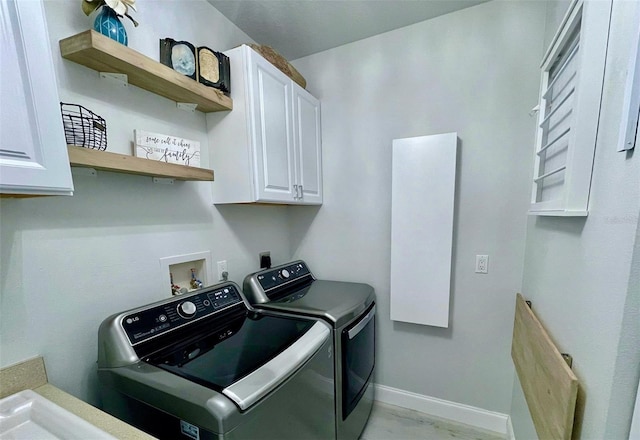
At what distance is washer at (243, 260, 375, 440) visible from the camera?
133cm

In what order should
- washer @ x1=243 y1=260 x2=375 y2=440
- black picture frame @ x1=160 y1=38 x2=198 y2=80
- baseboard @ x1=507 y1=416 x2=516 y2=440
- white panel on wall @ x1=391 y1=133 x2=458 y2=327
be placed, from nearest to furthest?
1. black picture frame @ x1=160 y1=38 x2=198 y2=80
2. washer @ x1=243 y1=260 x2=375 y2=440
3. baseboard @ x1=507 y1=416 x2=516 y2=440
4. white panel on wall @ x1=391 y1=133 x2=458 y2=327

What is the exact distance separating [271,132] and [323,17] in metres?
0.87

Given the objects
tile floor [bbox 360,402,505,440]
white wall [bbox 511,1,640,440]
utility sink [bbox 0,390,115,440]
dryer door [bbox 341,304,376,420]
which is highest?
white wall [bbox 511,1,640,440]

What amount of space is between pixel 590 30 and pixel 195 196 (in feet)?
5.67

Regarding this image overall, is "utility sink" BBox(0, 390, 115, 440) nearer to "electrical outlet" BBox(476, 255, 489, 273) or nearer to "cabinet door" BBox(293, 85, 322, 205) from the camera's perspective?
"cabinet door" BBox(293, 85, 322, 205)

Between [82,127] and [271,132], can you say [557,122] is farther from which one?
[82,127]

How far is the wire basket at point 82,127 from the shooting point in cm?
86

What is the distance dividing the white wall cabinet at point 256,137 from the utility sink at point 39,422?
1024 mm

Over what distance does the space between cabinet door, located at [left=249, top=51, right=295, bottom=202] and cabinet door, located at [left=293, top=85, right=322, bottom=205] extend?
0.29 ft

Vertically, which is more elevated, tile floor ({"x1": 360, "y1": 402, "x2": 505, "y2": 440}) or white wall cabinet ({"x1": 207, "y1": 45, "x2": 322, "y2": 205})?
white wall cabinet ({"x1": 207, "y1": 45, "x2": 322, "y2": 205})

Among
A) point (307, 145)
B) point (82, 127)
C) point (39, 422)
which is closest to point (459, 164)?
point (307, 145)

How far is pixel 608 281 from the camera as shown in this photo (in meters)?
0.63

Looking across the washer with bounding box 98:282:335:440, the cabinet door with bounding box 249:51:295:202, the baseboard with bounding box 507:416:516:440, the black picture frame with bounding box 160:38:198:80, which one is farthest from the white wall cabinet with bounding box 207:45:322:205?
the baseboard with bounding box 507:416:516:440

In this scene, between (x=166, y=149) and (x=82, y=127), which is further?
(x=166, y=149)
